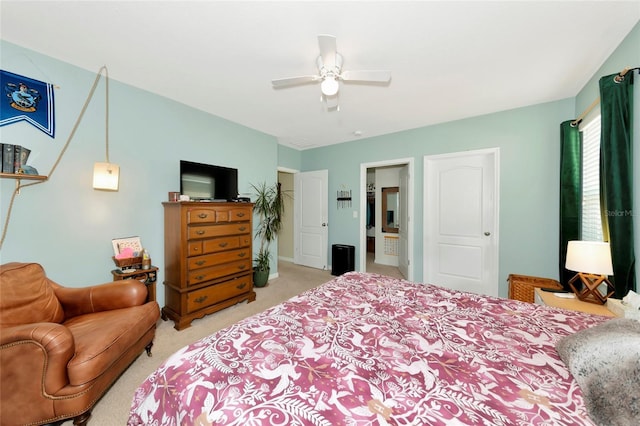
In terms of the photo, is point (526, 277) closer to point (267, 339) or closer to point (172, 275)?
point (267, 339)

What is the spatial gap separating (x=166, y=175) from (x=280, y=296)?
2.23 m

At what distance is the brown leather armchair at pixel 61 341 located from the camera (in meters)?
1.19

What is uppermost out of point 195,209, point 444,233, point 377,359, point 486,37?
point 486,37

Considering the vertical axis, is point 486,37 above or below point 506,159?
above

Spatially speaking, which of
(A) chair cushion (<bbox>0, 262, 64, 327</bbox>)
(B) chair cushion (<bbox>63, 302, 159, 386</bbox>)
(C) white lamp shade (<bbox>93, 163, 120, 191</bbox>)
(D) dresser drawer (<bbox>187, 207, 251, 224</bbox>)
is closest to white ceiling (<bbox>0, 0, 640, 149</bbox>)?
(C) white lamp shade (<bbox>93, 163, 120, 191</bbox>)

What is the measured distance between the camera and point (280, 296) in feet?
11.2

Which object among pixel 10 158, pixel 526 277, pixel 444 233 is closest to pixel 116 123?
pixel 10 158

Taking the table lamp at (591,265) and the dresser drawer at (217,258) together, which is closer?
the table lamp at (591,265)

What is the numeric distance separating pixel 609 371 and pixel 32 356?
2.52m

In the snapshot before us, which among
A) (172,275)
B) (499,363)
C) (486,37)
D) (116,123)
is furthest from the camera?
(172,275)

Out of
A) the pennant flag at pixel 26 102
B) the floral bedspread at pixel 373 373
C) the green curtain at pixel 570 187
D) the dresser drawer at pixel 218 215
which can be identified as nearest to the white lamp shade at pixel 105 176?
the pennant flag at pixel 26 102

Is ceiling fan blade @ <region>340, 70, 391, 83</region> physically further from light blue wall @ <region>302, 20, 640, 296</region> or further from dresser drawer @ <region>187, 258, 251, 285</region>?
dresser drawer @ <region>187, 258, 251, 285</region>

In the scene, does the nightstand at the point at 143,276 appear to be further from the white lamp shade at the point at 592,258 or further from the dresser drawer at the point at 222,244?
the white lamp shade at the point at 592,258

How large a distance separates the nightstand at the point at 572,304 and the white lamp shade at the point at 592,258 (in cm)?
29
